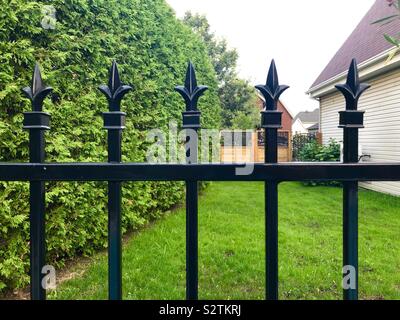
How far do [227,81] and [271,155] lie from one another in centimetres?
2266

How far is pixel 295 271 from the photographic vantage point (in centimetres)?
299

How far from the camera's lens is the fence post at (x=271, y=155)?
103cm

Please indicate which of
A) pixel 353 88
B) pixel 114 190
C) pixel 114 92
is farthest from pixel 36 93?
pixel 353 88

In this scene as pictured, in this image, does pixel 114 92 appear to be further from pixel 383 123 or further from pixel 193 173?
pixel 383 123

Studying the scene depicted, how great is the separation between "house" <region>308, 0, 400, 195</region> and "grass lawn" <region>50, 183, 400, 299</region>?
2.99 meters

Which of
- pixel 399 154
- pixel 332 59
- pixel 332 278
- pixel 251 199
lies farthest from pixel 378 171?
pixel 332 59

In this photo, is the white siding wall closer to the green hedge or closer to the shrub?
the shrub

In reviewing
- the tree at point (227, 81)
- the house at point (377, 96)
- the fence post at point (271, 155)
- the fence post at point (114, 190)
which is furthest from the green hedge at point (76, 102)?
the tree at point (227, 81)

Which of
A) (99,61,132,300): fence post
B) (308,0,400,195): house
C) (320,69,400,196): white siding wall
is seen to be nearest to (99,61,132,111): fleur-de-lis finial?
(99,61,132,300): fence post

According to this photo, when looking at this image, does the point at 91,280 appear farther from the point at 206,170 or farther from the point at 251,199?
the point at 251,199

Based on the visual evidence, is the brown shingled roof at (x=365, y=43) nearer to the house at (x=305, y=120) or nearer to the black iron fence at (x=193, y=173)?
the black iron fence at (x=193, y=173)

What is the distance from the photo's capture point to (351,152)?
102 cm

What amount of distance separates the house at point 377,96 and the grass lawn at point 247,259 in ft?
9.81

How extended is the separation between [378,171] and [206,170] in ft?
1.73
